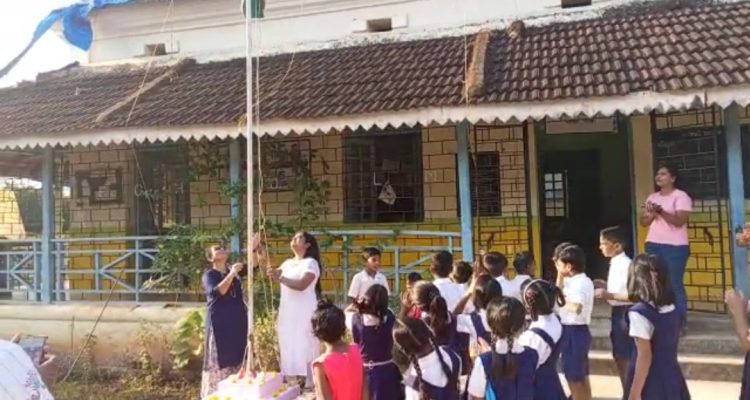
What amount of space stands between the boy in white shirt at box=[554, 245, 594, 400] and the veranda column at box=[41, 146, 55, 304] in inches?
254

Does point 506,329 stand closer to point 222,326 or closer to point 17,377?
point 17,377

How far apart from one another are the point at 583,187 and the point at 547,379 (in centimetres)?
672

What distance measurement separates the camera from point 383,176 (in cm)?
909

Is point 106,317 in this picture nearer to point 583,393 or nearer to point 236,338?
point 236,338

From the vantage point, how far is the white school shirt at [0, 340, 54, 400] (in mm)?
2029

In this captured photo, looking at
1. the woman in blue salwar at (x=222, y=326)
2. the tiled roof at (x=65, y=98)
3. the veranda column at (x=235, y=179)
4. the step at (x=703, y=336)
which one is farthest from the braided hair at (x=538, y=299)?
the tiled roof at (x=65, y=98)

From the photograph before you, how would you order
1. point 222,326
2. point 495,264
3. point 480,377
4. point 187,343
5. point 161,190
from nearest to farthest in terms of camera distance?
1. point 480,377
2. point 495,264
3. point 222,326
4. point 187,343
5. point 161,190

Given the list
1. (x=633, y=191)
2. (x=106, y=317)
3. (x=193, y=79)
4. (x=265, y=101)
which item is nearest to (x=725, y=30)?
(x=633, y=191)

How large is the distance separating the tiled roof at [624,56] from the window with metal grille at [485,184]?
4.83 feet

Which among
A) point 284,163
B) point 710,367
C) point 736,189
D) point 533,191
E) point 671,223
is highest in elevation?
point 284,163

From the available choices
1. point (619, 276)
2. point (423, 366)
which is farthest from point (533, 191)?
point (423, 366)

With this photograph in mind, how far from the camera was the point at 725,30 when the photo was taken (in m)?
6.94

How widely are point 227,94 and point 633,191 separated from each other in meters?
5.03

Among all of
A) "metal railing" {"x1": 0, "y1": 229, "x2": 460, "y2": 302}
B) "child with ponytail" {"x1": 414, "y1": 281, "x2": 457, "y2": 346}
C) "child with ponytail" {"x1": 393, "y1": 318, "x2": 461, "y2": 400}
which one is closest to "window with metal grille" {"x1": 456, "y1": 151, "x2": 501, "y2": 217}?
"metal railing" {"x1": 0, "y1": 229, "x2": 460, "y2": 302}
